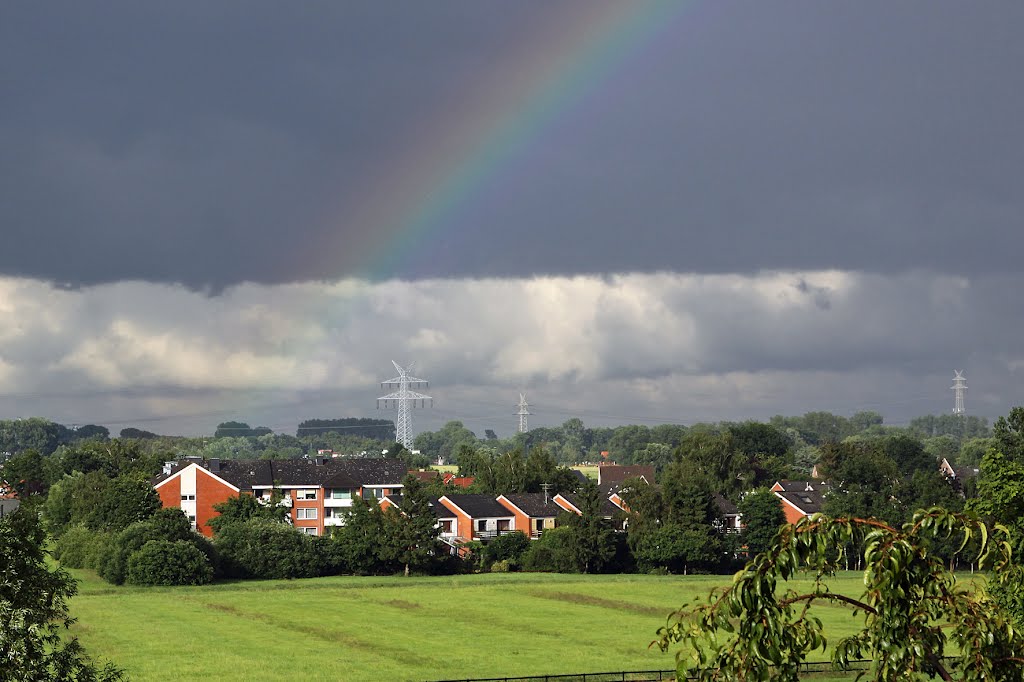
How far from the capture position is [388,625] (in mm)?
76500

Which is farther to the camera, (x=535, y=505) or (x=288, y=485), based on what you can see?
(x=535, y=505)

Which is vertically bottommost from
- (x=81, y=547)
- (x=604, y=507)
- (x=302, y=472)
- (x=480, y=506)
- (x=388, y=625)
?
(x=388, y=625)

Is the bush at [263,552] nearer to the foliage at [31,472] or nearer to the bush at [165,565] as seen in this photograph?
the bush at [165,565]

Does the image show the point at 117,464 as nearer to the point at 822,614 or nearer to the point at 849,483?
the point at 849,483

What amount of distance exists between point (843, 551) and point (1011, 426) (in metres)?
97.8

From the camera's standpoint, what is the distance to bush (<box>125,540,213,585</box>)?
9788 cm

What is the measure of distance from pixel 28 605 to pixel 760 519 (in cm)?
9634

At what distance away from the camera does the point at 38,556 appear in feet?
102

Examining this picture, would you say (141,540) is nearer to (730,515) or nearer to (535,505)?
(535,505)

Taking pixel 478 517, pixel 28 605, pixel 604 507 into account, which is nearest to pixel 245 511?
pixel 478 517

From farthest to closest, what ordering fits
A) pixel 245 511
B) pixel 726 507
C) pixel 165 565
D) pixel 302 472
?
pixel 726 507 < pixel 302 472 < pixel 245 511 < pixel 165 565

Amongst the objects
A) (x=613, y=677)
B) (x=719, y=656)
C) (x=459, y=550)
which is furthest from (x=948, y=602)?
(x=459, y=550)

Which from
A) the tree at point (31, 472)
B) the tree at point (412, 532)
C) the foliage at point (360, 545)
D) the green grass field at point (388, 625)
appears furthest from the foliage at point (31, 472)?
the tree at point (412, 532)

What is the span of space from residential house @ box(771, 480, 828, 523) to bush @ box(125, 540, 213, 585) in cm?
6074
